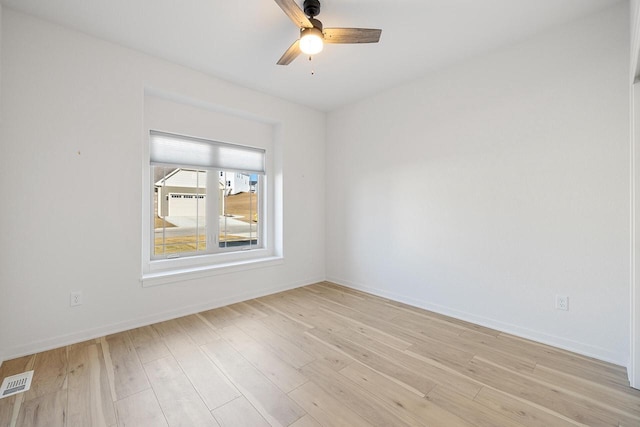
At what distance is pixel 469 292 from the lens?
284 centimetres

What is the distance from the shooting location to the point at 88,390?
5.77ft

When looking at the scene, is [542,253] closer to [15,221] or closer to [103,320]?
[103,320]

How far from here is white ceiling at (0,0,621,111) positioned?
2.08 metres

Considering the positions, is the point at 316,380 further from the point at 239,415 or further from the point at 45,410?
the point at 45,410

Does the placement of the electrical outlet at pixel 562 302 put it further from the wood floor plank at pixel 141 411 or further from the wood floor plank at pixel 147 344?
the wood floor plank at pixel 147 344

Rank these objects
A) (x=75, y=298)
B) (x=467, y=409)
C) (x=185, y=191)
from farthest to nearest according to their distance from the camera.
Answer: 1. (x=185, y=191)
2. (x=75, y=298)
3. (x=467, y=409)

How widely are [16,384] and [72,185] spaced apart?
151 cm

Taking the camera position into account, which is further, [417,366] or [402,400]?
[417,366]

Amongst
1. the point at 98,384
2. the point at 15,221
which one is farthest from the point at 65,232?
the point at 98,384

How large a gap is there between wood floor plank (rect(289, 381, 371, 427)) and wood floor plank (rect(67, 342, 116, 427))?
1.06 metres

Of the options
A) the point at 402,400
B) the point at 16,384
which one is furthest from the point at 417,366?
the point at 16,384

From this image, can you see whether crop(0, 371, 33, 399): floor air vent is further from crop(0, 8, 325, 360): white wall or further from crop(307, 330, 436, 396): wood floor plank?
crop(307, 330, 436, 396): wood floor plank

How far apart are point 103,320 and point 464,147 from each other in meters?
3.96

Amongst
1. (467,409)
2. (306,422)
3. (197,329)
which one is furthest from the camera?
(197,329)
